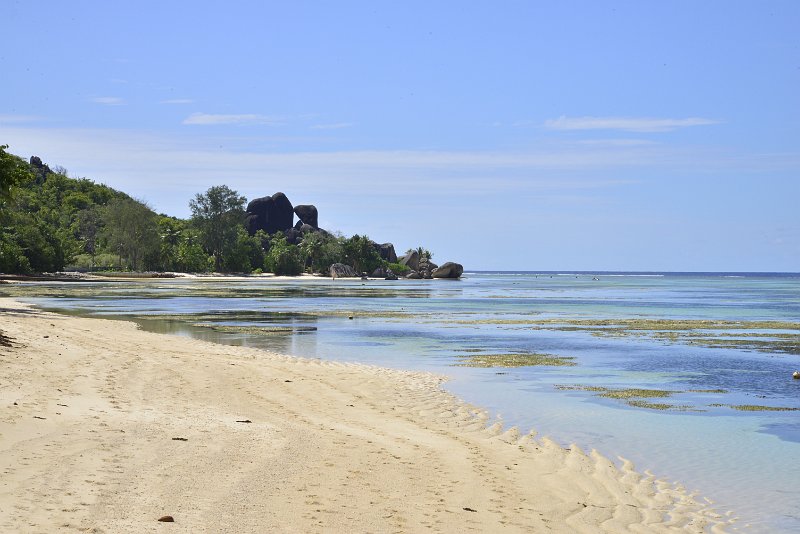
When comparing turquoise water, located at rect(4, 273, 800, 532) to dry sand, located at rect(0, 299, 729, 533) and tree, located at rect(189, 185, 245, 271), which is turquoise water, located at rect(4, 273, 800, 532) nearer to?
dry sand, located at rect(0, 299, 729, 533)

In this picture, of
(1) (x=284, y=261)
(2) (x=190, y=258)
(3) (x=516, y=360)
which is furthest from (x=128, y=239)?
(3) (x=516, y=360)

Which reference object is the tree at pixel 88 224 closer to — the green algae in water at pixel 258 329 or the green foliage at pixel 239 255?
the green foliage at pixel 239 255

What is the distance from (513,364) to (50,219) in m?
157

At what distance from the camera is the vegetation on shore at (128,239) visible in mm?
122250

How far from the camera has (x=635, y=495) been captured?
11.7 m

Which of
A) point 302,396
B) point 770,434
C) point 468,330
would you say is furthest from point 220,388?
point 468,330

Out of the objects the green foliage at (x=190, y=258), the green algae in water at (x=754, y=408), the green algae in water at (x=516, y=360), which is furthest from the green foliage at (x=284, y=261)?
the green algae in water at (x=754, y=408)

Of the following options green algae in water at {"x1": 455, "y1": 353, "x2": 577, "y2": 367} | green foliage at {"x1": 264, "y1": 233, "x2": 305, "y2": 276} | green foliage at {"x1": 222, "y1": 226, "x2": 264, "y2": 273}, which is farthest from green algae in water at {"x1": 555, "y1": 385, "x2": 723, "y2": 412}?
green foliage at {"x1": 264, "y1": 233, "x2": 305, "y2": 276}

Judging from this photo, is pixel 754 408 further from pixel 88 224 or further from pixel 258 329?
pixel 88 224

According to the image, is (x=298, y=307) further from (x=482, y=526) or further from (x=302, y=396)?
(x=482, y=526)

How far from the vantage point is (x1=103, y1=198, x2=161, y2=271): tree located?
5920 inches

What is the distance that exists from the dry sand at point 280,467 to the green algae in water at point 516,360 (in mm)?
8854

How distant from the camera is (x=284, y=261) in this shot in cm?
19288

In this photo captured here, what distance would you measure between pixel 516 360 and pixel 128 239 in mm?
133491
